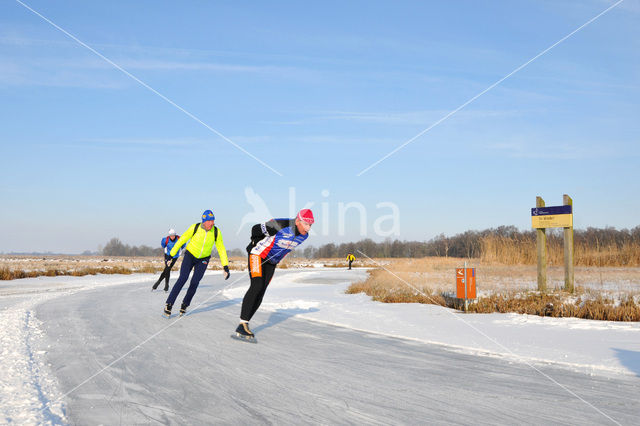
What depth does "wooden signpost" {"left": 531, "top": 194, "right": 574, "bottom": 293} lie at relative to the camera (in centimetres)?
Answer: 1281

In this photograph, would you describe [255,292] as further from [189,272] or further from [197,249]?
[189,272]

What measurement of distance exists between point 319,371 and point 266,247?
2664mm

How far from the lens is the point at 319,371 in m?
5.51

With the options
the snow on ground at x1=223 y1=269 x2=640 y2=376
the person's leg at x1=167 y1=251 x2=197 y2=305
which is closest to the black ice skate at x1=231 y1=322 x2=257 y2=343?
the snow on ground at x1=223 y1=269 x2=640 y2=376

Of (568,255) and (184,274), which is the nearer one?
(184,274)

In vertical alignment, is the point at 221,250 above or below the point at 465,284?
above

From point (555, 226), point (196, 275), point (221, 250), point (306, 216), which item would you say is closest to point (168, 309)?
point (196, 275)

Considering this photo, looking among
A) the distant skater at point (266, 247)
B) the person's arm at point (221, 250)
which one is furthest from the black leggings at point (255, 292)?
the person's arm at point (221, 250)

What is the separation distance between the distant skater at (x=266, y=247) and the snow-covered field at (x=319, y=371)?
0.54 meters

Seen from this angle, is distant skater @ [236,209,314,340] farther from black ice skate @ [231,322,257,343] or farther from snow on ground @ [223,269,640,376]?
snow on ground @ [223,269,640,376]

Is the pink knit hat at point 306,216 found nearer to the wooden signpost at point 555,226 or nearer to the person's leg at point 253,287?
the person's leg at point 253,287

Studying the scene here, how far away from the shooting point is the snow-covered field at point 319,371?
4.00 metres

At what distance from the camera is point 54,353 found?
→ 6305 mm

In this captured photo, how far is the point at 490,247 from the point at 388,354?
593 inches
